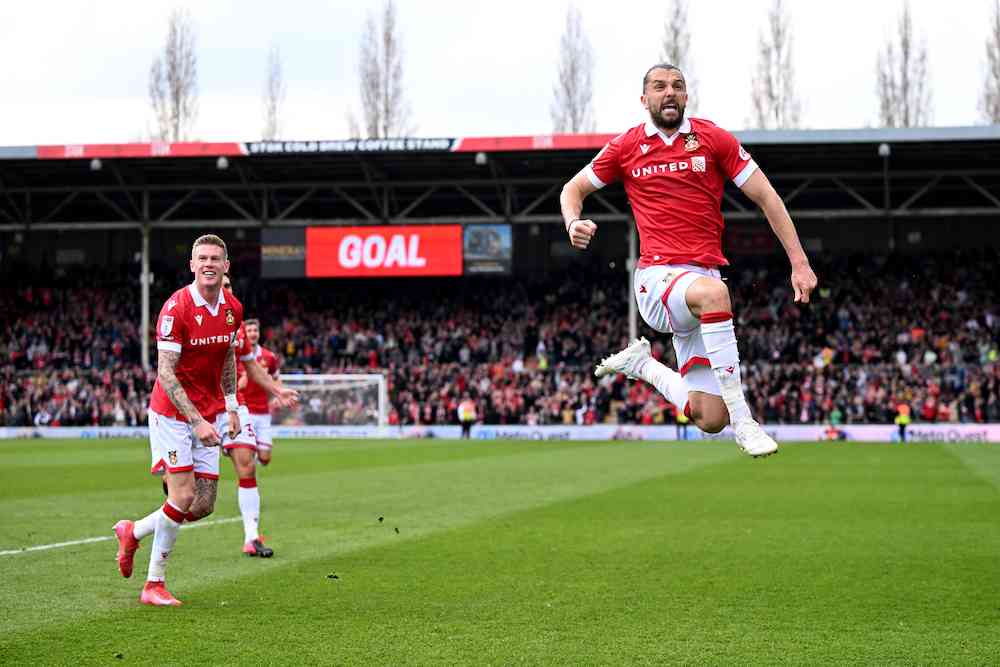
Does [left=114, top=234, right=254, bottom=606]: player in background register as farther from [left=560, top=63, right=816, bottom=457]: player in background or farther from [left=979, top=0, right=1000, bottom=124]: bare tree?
[left=979, top=0, right=1000, bottom=124]: bare tree

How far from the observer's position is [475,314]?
4872cm

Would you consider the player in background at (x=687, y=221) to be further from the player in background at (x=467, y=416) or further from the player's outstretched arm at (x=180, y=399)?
the player in background at (x=467, y=416)

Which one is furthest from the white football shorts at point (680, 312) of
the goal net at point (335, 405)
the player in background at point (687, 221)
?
the goal net at point (335, 405)

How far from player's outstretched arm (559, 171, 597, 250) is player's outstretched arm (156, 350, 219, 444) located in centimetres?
324

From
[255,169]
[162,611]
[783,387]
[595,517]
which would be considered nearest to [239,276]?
[255,169]

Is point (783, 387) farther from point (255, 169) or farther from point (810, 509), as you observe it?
point (810, 509)

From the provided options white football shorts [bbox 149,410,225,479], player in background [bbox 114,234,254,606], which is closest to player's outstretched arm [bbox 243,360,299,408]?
player in background [bbox 114,234,254,606]

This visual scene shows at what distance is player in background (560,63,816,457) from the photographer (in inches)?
296

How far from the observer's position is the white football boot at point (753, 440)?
23.1 feet

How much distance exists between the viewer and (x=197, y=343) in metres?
9.58

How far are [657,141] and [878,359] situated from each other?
3685 cm

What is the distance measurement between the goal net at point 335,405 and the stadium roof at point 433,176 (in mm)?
5853

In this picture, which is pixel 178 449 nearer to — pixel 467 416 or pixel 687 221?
pixel 687 221

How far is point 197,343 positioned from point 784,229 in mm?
4539
